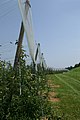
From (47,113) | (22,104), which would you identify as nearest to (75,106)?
(47,113)

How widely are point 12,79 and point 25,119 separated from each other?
0.83m

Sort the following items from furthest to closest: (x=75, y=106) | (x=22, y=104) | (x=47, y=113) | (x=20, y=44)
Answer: (x=75, y=106)
(x=47, y=113)
(x=22, y=104)
(x=20, y=44)

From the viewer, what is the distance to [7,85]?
6.31 metres

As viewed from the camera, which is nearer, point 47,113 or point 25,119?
point 25,119

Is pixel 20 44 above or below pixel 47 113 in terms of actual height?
above

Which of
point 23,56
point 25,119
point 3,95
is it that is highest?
point 23,56

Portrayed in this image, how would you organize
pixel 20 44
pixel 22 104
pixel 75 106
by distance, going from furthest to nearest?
pixel 75 106 → pixel 22 104 → pixel 20 44

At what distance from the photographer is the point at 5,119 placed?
620 centimetres

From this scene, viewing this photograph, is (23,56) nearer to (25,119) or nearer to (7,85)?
(7,85)

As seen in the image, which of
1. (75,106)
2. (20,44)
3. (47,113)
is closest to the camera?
(20,44)

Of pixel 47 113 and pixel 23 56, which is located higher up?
pixel 23 56

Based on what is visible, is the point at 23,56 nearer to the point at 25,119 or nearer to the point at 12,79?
the point at 12,79

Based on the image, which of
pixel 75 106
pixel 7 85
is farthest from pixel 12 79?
pixel 75 106

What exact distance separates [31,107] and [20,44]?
4.56ft
